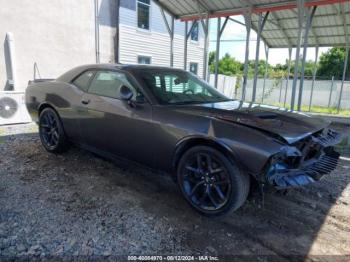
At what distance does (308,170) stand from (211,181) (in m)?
0.95

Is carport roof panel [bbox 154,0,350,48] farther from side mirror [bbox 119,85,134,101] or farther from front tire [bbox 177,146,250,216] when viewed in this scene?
front tire [bbox 177,146,250,216]

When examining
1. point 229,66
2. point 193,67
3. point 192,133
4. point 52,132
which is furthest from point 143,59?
point 229,66

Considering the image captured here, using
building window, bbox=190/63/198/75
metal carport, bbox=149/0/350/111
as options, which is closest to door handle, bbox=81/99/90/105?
metal carport, bbox=149/0/350/111

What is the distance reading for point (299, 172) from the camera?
2.70m

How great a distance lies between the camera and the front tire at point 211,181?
2.64 metres

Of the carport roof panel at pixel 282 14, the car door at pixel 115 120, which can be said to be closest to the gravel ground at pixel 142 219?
the car door at pixel 115 120

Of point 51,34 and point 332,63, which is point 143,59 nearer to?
point 51,34

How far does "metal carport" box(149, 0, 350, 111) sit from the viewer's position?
6762 mm

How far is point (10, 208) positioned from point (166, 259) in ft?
5.93

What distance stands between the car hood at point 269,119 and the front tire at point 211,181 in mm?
397

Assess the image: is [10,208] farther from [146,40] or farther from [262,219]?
[146,40]

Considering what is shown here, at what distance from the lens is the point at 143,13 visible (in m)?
12.8

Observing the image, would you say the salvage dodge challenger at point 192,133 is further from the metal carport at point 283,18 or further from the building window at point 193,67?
the building window at point 193,67

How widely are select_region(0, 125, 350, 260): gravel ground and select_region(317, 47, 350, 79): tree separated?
2482 cm
